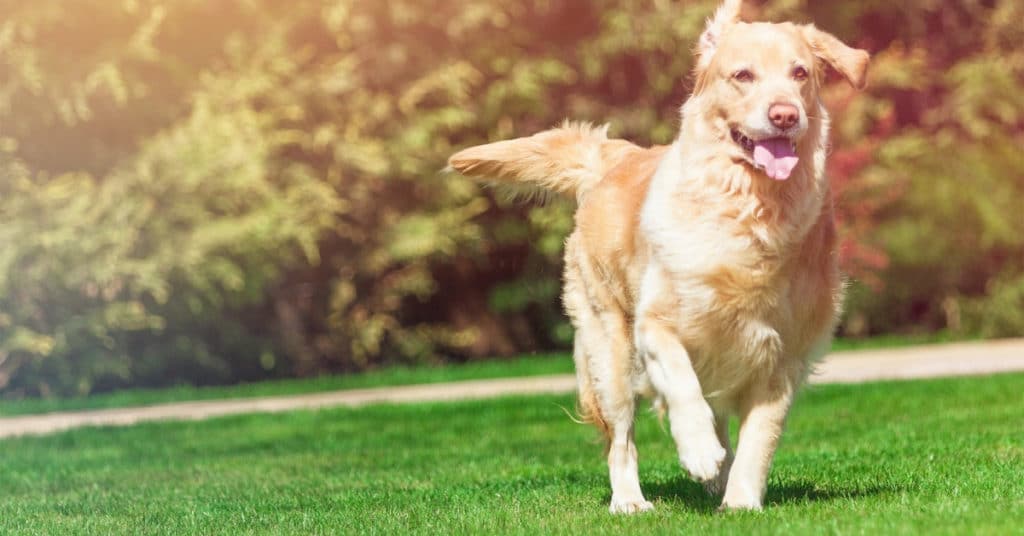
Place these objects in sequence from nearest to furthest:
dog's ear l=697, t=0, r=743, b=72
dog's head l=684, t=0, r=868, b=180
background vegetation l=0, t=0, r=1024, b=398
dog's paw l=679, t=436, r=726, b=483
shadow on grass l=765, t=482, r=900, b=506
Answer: dog's paw l=679, t=436, r=726, b=483 < dog's head l=684, t=0, r=868, b=180 < dog's ear l=697, t=0, r=743, b=72 < shadow on grass l=765, t=482, r=900, b=506 < background vegetation l=0, t=0, r=1024, b=398

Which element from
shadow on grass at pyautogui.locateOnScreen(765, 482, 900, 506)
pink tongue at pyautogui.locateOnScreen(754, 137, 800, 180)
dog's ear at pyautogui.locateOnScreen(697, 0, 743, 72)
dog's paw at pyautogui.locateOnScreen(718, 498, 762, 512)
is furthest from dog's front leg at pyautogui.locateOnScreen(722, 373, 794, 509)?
dog's ear at pyautogui.locateOnScreen(697, 0, 743, 72)

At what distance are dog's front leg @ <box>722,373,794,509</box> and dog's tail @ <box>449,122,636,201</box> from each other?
158cm

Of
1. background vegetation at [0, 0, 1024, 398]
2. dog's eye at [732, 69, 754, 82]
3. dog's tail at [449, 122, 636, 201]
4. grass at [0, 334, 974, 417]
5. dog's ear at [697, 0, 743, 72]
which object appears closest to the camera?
dog's eye at [732, 69, 754, 82]

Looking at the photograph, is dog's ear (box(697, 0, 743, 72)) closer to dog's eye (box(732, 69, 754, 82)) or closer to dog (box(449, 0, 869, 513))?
dog (box(449, 0, 869, 513))

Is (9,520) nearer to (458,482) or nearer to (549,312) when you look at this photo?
(458,482)

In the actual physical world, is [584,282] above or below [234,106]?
below

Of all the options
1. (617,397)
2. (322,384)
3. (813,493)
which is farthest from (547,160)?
(322,384)

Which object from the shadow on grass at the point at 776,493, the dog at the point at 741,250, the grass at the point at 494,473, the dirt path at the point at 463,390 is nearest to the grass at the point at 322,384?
the dirt path at the point at 463,390

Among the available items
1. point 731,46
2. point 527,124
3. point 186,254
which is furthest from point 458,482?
point 527,124

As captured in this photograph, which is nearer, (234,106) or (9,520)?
(9,520)

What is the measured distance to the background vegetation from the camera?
560 inches

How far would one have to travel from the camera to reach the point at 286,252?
15109 millimetres

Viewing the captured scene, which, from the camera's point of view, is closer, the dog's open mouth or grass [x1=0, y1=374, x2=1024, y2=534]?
the dog's open mouth

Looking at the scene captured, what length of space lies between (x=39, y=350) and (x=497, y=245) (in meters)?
5.39
